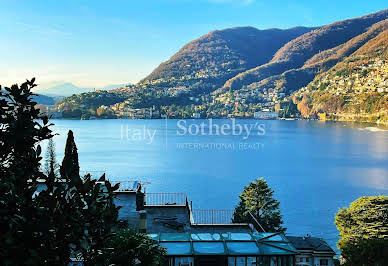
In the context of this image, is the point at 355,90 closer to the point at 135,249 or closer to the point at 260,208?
the point at 260,208

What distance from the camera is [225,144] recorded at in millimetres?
77875

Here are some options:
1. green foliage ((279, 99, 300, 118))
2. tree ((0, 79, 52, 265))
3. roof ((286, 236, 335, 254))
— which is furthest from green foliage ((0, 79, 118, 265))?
green foliage ((279, 99, 300, 118))

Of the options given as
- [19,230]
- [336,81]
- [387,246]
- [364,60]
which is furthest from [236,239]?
[364,60]

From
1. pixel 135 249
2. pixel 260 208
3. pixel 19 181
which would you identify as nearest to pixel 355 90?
pixel 260 208

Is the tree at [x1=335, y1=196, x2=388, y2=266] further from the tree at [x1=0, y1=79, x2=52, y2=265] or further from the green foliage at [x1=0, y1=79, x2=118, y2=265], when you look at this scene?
the tree at [x1=0, y1=79, x2=52, y2=265]

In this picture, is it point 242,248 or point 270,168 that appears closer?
point 242,248

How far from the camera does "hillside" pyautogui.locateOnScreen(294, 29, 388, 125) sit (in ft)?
422

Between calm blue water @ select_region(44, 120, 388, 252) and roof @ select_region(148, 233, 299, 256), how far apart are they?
18.9 metres

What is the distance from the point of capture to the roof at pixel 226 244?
289 inches

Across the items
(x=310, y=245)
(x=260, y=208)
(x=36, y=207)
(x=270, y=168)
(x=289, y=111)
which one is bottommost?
(x=270, y=168)

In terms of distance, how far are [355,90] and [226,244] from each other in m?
154

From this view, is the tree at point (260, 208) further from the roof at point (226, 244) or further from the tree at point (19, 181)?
the tree at point (19, 181)

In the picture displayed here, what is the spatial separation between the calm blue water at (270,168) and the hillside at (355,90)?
4680 centimetres

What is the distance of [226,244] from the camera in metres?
7.66
